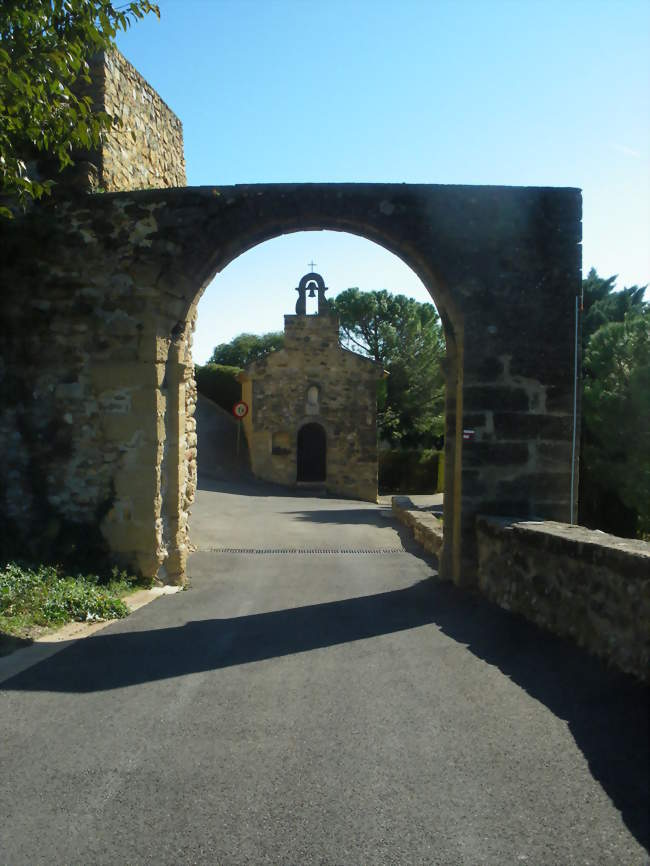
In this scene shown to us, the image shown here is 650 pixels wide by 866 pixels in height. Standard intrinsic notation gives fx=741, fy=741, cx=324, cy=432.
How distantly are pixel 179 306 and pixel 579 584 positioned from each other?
478 cm

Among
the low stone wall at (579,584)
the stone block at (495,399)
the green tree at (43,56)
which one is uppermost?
the green tree at (43,56)

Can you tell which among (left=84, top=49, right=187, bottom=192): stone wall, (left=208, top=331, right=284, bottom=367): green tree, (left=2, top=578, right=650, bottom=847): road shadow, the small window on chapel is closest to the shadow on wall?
the small window on chapel

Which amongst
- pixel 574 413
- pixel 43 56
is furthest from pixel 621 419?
pixel 43 56

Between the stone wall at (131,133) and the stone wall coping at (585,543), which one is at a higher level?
the stone wall at (131,133)

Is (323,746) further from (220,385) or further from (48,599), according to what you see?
(220,385)

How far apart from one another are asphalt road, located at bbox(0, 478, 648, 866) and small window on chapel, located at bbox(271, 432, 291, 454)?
19.3 metres

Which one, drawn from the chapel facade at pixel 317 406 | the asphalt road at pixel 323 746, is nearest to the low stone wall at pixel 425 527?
the asphalt road at pixel 323 746

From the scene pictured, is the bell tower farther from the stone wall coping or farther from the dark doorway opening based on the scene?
the stone wall coping

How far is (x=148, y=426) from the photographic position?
7.42m

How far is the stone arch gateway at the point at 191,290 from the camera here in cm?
739

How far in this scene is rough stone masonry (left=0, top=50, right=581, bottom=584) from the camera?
24.2ft

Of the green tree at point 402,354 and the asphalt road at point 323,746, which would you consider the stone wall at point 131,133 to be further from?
the green tree at point 402,354

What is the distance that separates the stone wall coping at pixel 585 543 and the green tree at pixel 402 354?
28961 millimetres

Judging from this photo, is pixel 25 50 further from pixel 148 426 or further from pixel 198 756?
pixel 198 756
